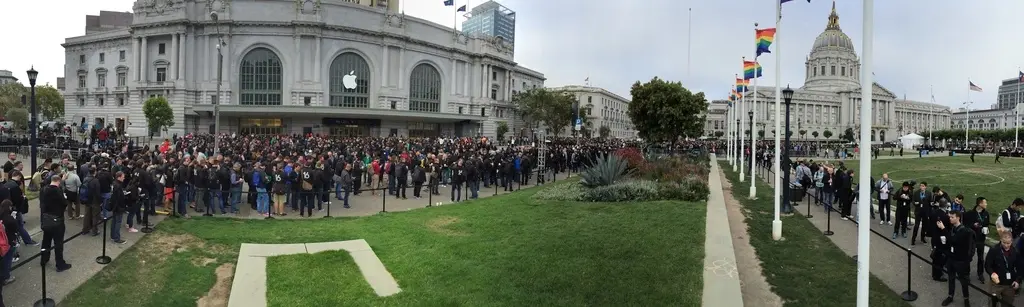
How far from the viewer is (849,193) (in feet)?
54.5

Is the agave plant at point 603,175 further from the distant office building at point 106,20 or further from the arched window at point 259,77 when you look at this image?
the distant office building at point 106,20

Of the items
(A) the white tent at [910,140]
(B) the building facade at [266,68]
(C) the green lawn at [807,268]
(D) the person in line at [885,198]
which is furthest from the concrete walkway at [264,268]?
(A) the white tent at [910,140]

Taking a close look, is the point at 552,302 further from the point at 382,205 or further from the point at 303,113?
the point at 303,113

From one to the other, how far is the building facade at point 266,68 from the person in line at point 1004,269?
61.8 m

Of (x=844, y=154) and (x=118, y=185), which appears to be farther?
(x=844, y=154)

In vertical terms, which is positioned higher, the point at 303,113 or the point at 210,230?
the point at 303,113

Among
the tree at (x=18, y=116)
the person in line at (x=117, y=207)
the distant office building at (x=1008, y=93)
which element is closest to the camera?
the person in line at (x=117, y=207)

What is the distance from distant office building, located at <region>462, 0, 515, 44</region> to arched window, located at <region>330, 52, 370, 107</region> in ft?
255

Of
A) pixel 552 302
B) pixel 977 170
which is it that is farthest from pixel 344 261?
pixel 977 170

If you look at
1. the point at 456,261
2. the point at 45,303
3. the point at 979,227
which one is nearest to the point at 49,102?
the point at 45,303

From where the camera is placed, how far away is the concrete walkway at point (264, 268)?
29.6 ft

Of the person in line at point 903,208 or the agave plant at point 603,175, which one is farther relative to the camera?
the agave plant at point 603,175

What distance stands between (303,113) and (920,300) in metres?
62.5

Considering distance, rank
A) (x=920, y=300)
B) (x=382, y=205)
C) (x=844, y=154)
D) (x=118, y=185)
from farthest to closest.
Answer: (x=844, y=154) → (x=382, y=205) → (x=118, y=185) → (x=920, y=300)
